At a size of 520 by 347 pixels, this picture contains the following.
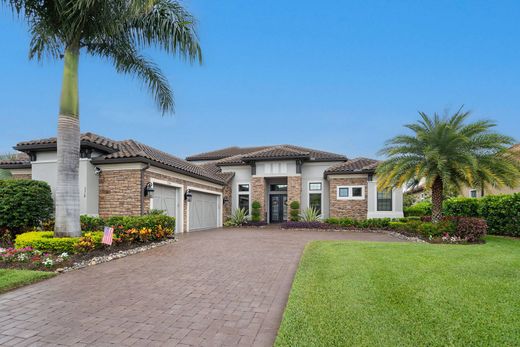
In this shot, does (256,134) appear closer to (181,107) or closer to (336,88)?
(336,88)

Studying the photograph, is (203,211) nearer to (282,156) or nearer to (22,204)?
(282,156)

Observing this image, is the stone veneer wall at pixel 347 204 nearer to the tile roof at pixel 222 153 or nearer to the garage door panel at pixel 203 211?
the garage door panel at pixel 203 211

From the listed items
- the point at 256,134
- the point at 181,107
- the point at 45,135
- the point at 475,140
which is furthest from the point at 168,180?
the point at 256,134

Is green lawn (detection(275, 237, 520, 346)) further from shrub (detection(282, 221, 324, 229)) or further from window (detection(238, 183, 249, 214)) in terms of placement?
window (detection(238, 183, 249, 214))

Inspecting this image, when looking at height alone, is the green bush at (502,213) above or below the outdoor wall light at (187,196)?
below

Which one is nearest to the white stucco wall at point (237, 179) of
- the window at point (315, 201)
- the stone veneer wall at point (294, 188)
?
the stone veneer wall at point (294, 188)

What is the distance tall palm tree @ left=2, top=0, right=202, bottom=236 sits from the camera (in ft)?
28.9

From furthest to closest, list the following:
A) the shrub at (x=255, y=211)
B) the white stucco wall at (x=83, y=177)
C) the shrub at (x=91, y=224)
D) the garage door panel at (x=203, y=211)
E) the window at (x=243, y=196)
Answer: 1. the window at (x=243, y=196)
2. the shrub at (x=255, y=211)
3. the garage door panel at (x=203, y=211)
4. the white stucco wall at (x=83, y=177)
5. the shrub at (x=91, y=224)

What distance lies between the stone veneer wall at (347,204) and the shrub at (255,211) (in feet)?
16.1

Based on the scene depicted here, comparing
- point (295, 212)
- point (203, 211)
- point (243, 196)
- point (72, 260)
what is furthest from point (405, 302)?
point (243, 196)

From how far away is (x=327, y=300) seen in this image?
486cm

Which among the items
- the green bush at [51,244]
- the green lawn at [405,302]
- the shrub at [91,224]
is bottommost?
the green lawn at [405,302]

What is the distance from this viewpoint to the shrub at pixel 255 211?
22.0 m

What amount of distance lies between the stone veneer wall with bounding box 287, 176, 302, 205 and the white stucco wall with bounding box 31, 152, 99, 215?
12369 millimetres
